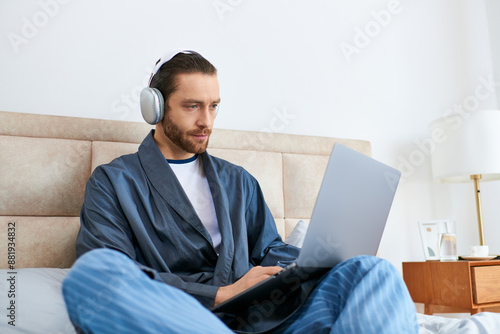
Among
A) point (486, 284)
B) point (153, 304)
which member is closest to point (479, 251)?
point (486, 284)

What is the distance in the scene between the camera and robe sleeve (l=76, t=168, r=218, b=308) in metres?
1.06

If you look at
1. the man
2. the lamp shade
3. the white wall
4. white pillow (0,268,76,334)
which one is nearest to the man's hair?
the man

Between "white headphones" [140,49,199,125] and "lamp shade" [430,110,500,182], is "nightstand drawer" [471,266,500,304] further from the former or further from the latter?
"white headphones" [140,49,199,125]

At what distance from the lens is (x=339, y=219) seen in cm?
90

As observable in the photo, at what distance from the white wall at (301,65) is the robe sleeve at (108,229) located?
2.12 feet

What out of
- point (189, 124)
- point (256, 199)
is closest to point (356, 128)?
point (256, 199)

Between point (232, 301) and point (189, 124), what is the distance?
67 centimetres

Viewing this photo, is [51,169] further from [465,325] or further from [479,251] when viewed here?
[479,251]

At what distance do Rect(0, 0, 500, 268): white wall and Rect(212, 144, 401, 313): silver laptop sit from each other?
3.53 feet

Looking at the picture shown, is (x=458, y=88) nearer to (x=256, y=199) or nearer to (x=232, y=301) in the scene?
(x=256, y=199)

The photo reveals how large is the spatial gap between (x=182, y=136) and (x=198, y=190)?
176 mm

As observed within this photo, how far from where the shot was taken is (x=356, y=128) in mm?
2287

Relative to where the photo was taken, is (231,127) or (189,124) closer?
(189,124)

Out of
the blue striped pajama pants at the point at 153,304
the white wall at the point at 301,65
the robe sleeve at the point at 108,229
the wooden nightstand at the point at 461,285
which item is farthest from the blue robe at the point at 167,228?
the wooden nightstand at the point at 461,285
